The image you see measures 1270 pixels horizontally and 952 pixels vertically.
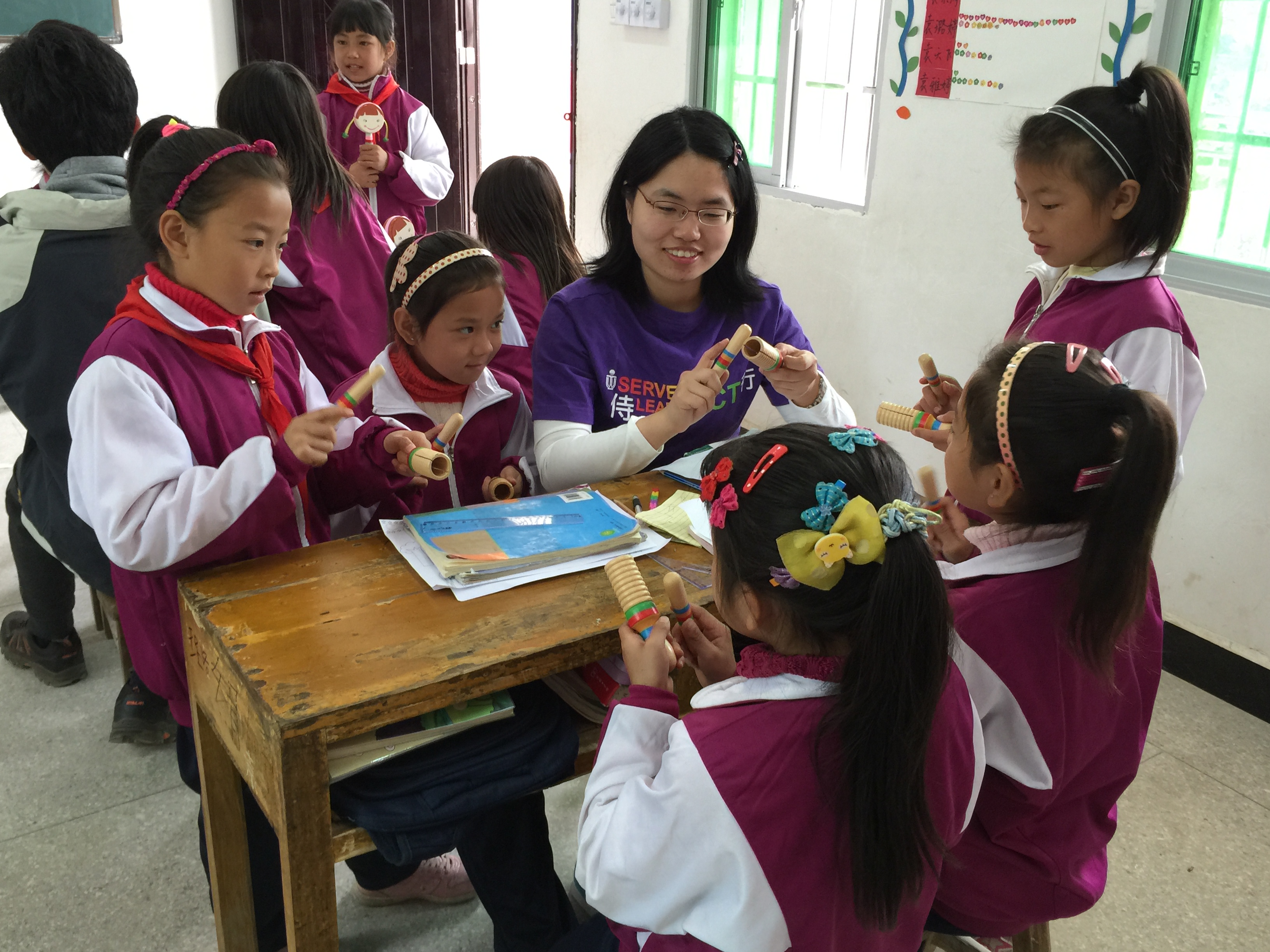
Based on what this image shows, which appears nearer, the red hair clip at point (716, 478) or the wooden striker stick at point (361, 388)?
the red hair clip at point (716, 478)

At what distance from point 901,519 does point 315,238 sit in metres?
1.97

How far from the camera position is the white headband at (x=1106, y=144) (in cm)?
157

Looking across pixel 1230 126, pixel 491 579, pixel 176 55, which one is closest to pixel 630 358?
pixel 491 579

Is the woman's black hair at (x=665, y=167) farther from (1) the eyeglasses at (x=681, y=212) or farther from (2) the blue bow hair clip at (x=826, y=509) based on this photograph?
(2) the blue bow hair clip at (x=826, y=509)

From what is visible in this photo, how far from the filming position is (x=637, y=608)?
3.64 feet

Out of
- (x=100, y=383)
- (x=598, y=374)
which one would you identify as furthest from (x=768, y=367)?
(x=100, y=383)

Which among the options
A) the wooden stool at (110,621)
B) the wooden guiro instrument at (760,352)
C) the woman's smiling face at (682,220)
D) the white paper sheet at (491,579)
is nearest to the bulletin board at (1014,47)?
the woman's smiling face at (682,220)

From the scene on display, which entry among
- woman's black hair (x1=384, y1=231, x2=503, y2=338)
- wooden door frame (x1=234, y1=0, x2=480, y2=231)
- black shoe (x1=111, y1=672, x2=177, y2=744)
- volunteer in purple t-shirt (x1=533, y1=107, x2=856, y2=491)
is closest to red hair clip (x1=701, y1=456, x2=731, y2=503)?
volunteer in purple t-shirt (x1=533, y1=107, x2=856, y2=491)

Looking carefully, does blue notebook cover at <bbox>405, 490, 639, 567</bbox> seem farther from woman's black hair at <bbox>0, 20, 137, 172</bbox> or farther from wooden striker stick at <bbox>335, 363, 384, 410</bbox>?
woman's black hair at <bbox>0, 20, 137, 172</bbox>

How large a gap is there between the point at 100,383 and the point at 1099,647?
1208 millimetres

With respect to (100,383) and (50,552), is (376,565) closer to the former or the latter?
(100,383)

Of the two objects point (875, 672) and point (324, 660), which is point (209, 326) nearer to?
point (324, 660)

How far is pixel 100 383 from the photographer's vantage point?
1.27 m

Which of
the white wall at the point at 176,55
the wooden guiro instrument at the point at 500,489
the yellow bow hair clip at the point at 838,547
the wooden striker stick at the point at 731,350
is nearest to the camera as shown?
the yellow bow hair clip at the point at 838,547
